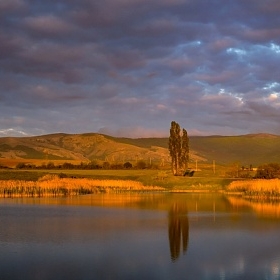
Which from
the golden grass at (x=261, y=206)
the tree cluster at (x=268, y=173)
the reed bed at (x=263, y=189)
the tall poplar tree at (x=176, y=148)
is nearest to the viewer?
the golden grass at (x=261, y=206)

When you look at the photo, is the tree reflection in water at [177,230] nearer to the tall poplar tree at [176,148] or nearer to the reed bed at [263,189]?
the reed bed at [263,189]

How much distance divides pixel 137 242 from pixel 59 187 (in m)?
28.5

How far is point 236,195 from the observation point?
5200 cm

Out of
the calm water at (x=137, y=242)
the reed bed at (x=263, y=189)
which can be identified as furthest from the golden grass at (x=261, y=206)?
the reed bed at (x=263, y=189)

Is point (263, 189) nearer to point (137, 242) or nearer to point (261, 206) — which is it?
point (261, 206)

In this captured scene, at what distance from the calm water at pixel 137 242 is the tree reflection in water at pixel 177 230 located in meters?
0.04

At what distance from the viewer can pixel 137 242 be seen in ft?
75.9

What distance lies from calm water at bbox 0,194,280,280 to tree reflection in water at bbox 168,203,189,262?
0.14 ft

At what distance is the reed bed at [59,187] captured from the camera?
48.6 m

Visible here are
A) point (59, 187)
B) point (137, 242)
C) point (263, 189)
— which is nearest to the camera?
point (137, 242)

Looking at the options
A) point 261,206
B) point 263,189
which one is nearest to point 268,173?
point 263,189

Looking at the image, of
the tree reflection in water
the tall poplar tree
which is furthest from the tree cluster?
the tree reflection in water

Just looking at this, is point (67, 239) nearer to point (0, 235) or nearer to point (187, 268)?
point (0, 235)

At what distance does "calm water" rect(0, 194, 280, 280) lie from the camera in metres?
17.6
